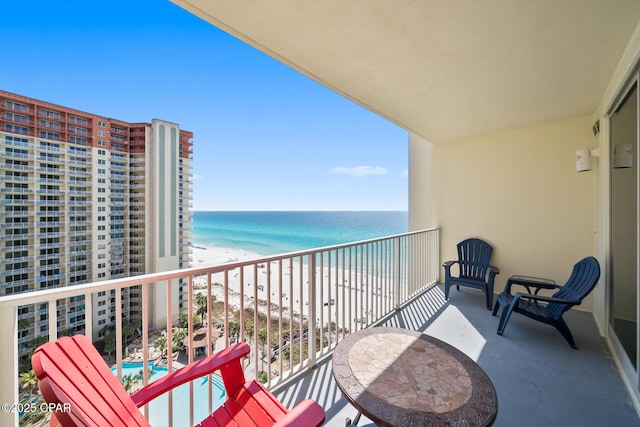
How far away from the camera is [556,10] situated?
60.4 inches

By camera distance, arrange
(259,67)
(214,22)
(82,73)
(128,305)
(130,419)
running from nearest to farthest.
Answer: (130,419)
(214,22)
(128,305)
(82,73)
(259,67)

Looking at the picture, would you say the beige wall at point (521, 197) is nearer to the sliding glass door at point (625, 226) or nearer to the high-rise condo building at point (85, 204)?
the sliding glass door at point (625, 226)

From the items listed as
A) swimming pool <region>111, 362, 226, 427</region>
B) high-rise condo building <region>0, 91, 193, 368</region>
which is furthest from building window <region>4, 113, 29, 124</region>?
swimming pool <region>111, 362, 226, 427</region>

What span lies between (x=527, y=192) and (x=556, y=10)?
291 centimetres

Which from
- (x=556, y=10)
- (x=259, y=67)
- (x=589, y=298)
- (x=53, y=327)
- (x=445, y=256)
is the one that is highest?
(x=259, y=67)

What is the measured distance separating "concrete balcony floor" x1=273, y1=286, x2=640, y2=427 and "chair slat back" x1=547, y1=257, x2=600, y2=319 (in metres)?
0.38

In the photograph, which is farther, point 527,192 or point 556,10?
point 527,192

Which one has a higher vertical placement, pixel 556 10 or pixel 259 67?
pixel 259 67

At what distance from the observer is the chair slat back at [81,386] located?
0.68 metres

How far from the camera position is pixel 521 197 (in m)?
3.76

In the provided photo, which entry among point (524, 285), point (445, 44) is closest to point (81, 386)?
point (445, 44)

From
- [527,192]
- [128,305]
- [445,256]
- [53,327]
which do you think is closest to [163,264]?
[128,305]

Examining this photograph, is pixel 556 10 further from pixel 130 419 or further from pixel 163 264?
pixel 163 264

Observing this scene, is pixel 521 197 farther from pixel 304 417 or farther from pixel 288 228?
pixel 288 228
